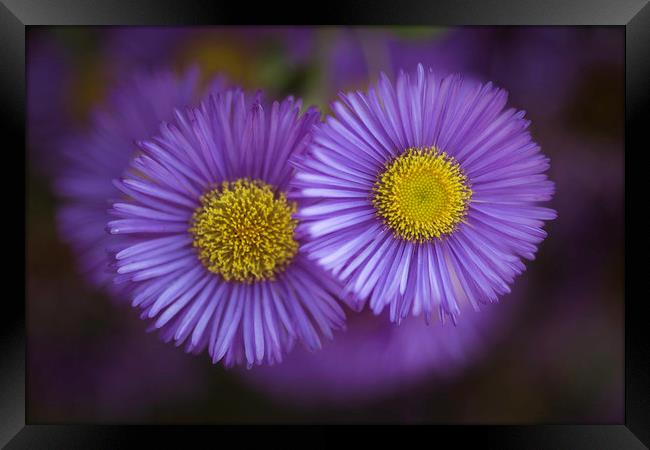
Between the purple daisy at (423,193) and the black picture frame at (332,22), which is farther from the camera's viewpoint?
the black picture frame at (332,22)

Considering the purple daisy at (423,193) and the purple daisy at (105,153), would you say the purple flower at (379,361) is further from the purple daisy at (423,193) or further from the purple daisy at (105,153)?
the purple daisy at (105,153)

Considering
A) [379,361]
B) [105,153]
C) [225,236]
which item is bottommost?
[379,361]

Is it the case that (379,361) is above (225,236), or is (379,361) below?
below

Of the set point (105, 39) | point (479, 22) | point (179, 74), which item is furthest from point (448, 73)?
point (105, 39)

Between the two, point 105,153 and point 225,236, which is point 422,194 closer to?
point 225,236

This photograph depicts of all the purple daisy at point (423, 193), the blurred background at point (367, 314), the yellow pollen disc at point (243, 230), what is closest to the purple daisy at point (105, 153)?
the blurred background at point (367, 314)

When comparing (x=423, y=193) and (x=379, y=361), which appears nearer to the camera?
(x=423, y=193)

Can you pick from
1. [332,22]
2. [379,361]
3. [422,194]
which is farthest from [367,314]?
[332,22]

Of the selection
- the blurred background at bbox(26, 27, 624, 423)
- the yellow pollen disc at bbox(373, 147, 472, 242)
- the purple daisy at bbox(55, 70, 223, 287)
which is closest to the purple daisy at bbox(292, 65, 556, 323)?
the yellow pollen disc at bbox(373, 147, 472, 242)

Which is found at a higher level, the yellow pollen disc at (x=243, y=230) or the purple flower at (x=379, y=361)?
the yellow pollen disc at (x=243, y=230)
